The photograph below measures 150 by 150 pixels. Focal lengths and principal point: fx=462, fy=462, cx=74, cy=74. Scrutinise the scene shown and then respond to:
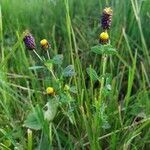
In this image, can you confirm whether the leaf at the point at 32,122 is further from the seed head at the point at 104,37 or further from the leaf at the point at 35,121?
the seed head at the point at 104,37

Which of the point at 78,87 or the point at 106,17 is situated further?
the point at 78,87

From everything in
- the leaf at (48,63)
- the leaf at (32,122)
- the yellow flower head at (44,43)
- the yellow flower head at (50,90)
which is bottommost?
the leaf at (32,122)

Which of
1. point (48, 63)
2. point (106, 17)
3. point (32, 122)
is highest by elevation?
point (106, 17)

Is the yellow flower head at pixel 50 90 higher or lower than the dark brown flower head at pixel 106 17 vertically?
lower

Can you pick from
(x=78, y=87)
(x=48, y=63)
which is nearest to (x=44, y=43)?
(x=48, y=63)

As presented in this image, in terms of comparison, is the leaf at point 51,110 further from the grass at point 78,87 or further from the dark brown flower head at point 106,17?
the dark brown flower head at point 106,17

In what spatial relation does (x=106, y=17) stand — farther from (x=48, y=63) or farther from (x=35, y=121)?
(x=35, y=121)

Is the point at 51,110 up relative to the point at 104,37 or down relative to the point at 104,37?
down

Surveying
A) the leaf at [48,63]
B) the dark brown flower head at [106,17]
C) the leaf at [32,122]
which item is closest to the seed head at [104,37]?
the dark brown flower head at [106,17]

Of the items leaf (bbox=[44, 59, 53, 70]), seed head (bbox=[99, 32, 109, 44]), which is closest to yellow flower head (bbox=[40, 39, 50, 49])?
leaf (bbox=[44, 59, 53, 70])
